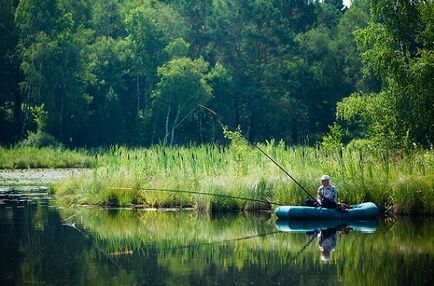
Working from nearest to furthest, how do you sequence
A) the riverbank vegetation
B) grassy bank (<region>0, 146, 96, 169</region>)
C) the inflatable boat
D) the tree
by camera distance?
1. the inflatable boat
2. grassy bank (<region>0, 146, 96, 169</region>)
3. the riverbank vegetation
4. the tree

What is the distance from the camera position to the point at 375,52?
1187 inches

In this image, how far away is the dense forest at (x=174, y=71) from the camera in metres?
58.2

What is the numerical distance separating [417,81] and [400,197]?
27.5 ft

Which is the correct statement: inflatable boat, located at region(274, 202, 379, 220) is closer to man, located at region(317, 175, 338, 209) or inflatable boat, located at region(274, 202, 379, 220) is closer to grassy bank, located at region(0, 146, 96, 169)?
man, located at region(317, 175, 338, 209)

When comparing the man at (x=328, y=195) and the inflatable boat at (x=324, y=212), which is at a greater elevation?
the man at (x=328, y=195)

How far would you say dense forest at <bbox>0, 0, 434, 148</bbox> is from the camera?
5816 cm

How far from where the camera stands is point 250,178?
23.2 metres

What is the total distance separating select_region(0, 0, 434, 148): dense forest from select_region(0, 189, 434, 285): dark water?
34.4 m

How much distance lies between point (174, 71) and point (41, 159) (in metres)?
17.7

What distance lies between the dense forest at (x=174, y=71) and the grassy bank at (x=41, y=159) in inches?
267

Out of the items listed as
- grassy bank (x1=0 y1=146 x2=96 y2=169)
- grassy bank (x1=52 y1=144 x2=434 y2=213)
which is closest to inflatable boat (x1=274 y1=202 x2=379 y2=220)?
grassy bank (x1=52 y1=144 x2=434 y2=213)

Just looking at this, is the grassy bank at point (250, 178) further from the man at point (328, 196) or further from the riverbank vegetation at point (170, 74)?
the riverbank vegetation at point (170, 74)

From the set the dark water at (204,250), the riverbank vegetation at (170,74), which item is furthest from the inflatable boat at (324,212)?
the riverbank vegetation at (170,74)

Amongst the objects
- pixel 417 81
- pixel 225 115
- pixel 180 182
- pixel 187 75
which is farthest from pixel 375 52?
pixel 225 115
